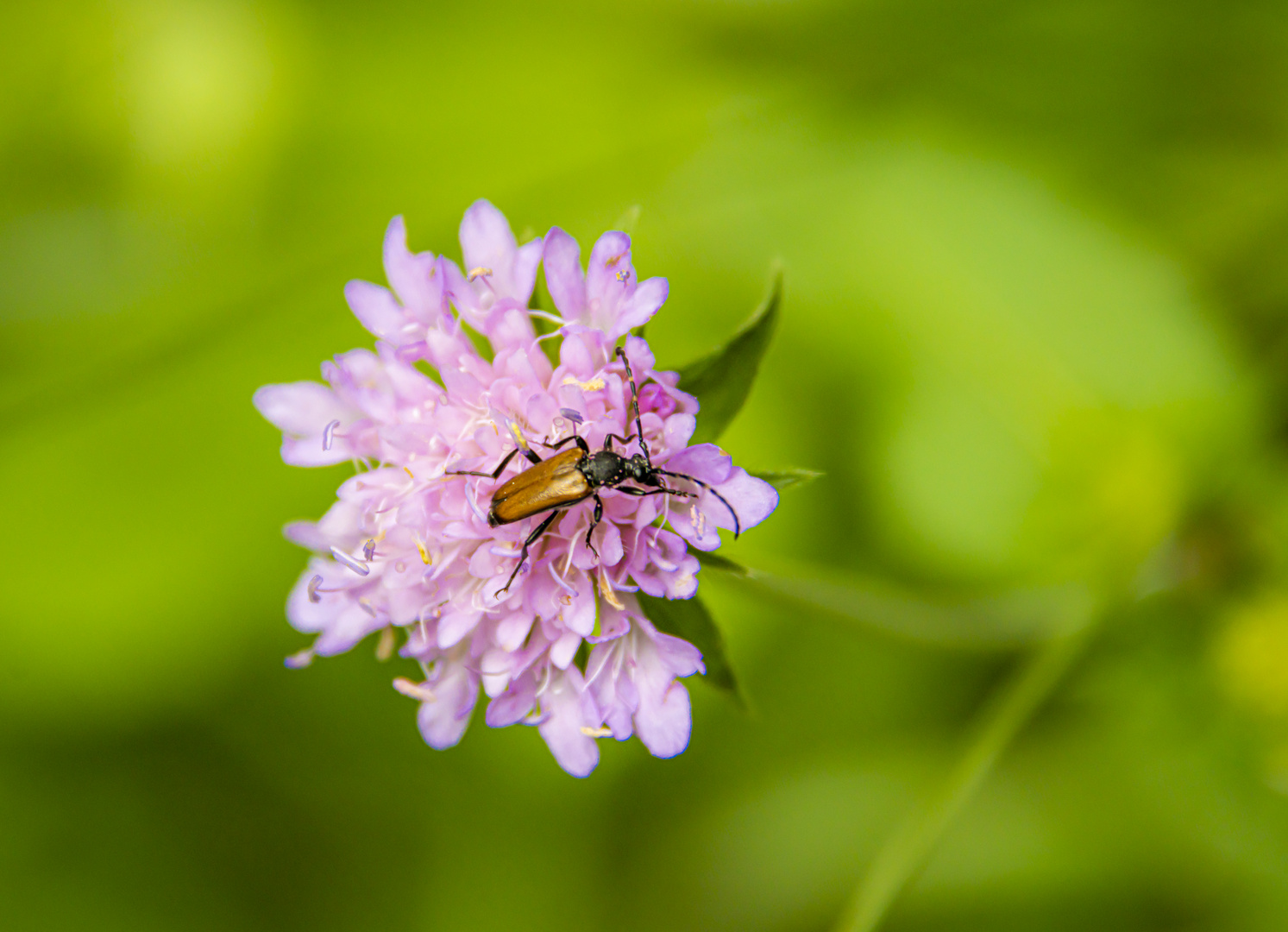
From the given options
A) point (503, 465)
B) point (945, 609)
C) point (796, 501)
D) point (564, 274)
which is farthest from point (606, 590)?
point (796, 501)

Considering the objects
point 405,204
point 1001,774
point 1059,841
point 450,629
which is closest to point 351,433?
point 450,629

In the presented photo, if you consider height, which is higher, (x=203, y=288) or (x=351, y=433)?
(x=203, y=288)

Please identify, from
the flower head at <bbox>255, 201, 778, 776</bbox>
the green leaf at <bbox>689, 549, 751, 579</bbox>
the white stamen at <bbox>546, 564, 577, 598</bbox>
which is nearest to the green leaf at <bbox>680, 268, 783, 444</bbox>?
the flower head at <bbox>255, 201, 778, 776</bbox>

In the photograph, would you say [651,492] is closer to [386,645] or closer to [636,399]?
[636,399]

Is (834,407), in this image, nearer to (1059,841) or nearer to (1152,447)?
(1152,447)

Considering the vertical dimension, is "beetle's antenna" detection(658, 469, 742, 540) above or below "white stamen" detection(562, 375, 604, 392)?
below

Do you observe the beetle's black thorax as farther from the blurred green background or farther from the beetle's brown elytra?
the blurred green background

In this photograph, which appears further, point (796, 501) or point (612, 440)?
point (796, 501)
